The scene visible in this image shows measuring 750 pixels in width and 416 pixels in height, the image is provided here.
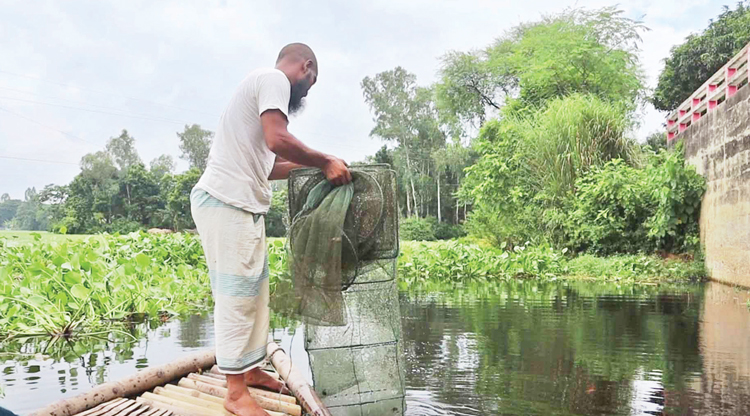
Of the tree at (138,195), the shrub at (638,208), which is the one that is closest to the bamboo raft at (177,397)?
the shrub at (638,208)

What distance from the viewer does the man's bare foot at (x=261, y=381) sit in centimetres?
324

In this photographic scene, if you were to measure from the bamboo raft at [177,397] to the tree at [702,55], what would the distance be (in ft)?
77.0

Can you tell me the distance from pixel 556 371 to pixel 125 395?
2.78m

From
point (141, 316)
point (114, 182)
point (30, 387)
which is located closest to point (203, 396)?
point (30, 387)

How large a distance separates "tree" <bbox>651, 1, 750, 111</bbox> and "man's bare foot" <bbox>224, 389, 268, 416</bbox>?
2375 centimetres

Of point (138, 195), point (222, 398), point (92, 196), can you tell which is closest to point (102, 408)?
point (222, 398)

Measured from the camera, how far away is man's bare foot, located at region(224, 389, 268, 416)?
2785 mm

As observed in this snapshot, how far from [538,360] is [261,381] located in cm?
243

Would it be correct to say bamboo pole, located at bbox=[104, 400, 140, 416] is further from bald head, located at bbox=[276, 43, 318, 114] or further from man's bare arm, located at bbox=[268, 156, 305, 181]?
bald head, located at bbox=[276, 43, 318, 114]

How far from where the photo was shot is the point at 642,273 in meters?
13.2

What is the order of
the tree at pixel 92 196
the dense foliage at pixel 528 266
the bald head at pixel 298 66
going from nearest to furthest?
1. the bald head at pixel 298 66
2. the dense foliage at pixel 528 266
3. the tree at pixel 92 196

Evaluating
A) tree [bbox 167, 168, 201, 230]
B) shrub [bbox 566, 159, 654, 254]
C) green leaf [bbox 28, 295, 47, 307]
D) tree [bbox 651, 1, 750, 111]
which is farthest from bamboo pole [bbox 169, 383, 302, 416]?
tree [bbox 167, 168, 201, 230]

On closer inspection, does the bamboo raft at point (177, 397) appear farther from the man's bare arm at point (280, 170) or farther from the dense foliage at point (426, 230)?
the dense foliage at point (426, 230)

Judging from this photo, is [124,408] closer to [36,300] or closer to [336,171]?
[336,171]
